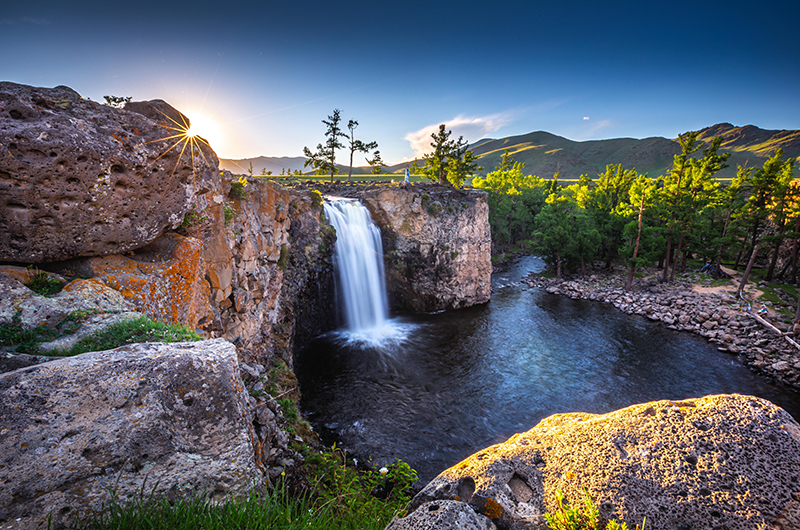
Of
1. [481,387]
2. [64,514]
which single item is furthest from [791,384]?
[64,514]

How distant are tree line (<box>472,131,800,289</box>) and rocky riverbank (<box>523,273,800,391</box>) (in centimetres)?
221

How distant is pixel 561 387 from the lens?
1612 centimetres

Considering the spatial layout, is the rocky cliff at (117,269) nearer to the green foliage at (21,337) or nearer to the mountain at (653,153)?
the green foliage at (21,337)

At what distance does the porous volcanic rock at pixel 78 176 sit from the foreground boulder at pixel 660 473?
19.4 ft

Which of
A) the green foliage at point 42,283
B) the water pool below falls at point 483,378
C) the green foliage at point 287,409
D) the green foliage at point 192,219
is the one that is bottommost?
the water pool below falls at point 483,378

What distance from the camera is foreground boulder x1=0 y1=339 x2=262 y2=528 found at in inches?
94.9

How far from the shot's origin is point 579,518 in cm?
283

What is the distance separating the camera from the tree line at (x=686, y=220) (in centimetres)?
2644

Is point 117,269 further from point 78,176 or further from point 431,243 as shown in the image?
point 431,243

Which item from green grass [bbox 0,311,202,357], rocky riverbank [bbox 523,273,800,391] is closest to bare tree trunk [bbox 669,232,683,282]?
rocky riverbank [bbox 523,273,800,391]

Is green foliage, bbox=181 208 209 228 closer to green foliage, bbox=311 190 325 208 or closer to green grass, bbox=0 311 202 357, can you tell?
green grass, bbox=0 311 202 357

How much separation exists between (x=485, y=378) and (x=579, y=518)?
48.4ft

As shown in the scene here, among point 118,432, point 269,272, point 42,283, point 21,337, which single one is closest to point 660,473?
point 118,432

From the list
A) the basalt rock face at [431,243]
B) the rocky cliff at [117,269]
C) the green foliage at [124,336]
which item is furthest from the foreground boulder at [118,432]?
the basalt rock face at [431,243]
